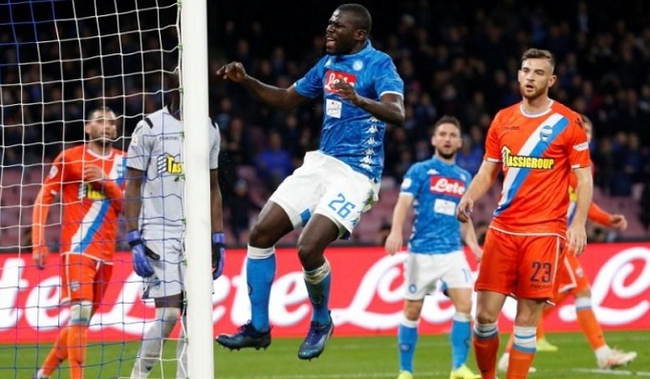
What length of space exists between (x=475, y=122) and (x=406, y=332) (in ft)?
35.4

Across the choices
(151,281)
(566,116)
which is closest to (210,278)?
(151,281)

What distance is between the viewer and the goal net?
13.4m

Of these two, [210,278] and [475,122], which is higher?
[210,278]

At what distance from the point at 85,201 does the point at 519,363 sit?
Result: 4.07 metres

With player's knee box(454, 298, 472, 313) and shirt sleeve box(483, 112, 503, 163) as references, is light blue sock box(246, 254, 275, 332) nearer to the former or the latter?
shirt sleeve box(483, 112, 503, 163)

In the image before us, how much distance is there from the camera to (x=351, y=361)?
1256 cm

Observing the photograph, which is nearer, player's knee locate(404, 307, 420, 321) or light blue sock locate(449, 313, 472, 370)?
light blue sock locate(449, 313, 472, 370)

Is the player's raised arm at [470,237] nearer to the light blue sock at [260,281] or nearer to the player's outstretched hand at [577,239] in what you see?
the player's outstretched hand at [577,239]

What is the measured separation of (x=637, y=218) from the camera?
20016 mm

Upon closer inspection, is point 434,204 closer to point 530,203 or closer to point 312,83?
point 530,203

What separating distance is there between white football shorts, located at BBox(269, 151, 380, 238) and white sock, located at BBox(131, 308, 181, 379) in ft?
5.07

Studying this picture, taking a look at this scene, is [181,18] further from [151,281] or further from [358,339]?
[358,339]

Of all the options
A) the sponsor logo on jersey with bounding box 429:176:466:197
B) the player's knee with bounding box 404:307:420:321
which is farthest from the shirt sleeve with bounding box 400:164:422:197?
the player's knee with bounding box 404:307:420:321

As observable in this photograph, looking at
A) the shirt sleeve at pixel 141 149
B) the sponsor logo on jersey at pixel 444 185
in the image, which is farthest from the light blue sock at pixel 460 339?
the shirt sleeve at pixel 141 149
